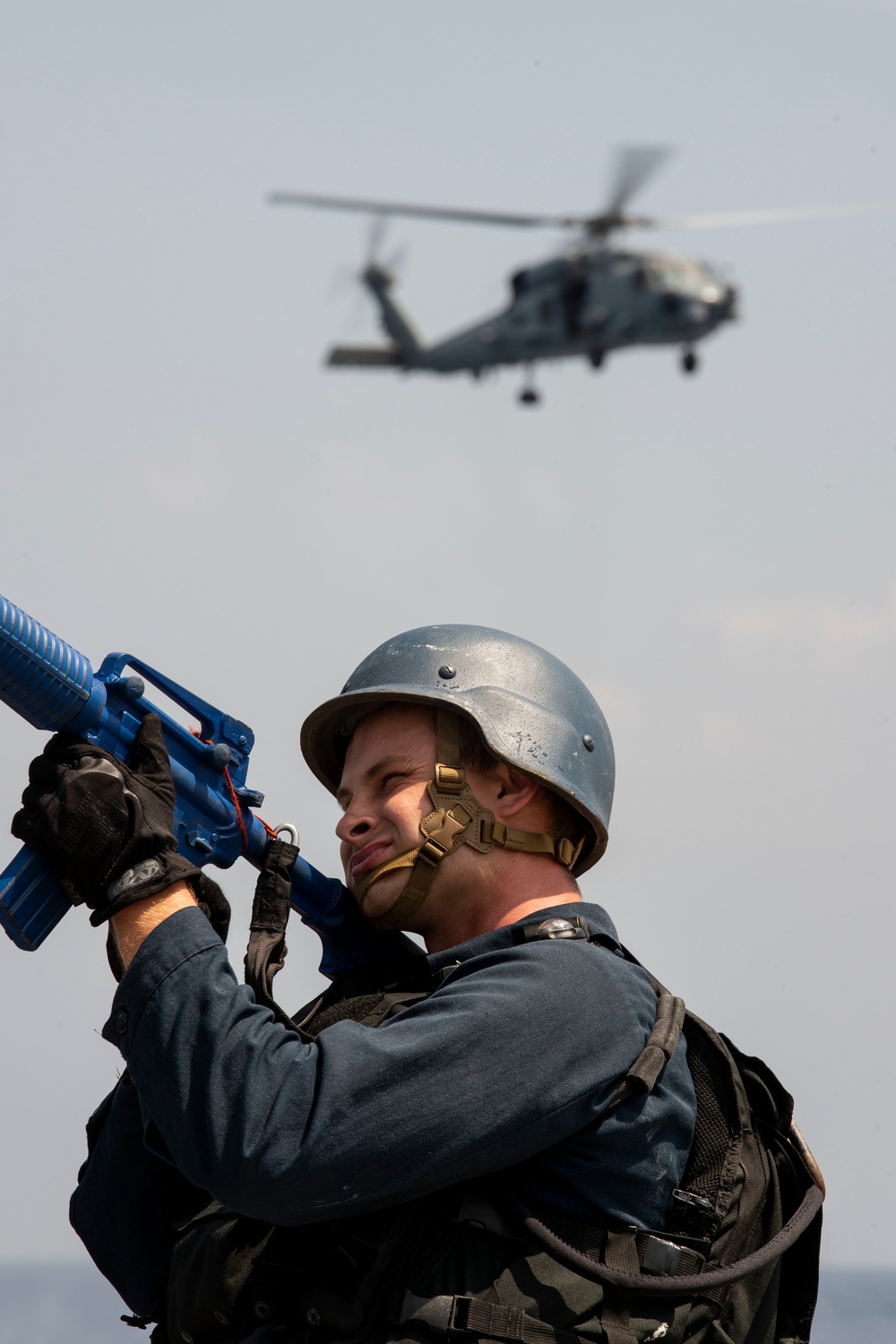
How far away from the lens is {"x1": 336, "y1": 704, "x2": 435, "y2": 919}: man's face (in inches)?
204

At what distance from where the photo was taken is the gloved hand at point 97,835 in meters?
4.52

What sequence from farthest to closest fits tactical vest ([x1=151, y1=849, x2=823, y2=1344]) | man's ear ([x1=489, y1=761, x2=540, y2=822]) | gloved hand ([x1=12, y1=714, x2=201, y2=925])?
man's ear ([x1=489, y1=761, x2=540, y2=822])
gloved hand ([x1=12, y1=714, x2=201, y2=925])
tactical vest ([x1=151, y1=849, x2=823, y2=1344])

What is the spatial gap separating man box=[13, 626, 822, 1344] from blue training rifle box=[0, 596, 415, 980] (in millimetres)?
150

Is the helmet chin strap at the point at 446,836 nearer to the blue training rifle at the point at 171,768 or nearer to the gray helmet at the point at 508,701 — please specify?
the gray helmet at the point at 508,701

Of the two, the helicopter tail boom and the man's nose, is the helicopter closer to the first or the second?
the helicopter tail boom

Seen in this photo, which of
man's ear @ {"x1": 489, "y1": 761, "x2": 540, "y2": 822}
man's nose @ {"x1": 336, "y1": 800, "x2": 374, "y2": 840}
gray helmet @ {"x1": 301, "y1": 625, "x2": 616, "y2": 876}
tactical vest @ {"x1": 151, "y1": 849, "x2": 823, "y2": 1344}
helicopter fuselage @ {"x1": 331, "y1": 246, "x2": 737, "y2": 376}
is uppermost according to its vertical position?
helicopter fuselage @ {"x1": 331, "y1": 246, "x2": 737, "y2": 376}

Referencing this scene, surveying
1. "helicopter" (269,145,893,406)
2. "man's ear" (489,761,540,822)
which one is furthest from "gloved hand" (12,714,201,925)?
"helicopter" (269,145,893,406)

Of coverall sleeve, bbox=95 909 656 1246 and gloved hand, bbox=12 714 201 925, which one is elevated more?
gloved hand, bbox=12 714 201 925

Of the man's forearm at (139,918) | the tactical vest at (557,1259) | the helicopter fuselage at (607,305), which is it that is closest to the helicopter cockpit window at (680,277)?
the helicopter fuselage at (607,305)

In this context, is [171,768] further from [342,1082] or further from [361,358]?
[361,358]

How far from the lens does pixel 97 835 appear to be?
4.52m

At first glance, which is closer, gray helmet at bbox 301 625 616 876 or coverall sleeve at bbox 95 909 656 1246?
coverall sleeve at bbox 95 909 656 1246

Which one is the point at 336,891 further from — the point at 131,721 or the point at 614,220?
the point at 614,220

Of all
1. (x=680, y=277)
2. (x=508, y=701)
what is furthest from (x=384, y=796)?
(x=680, y=277)
